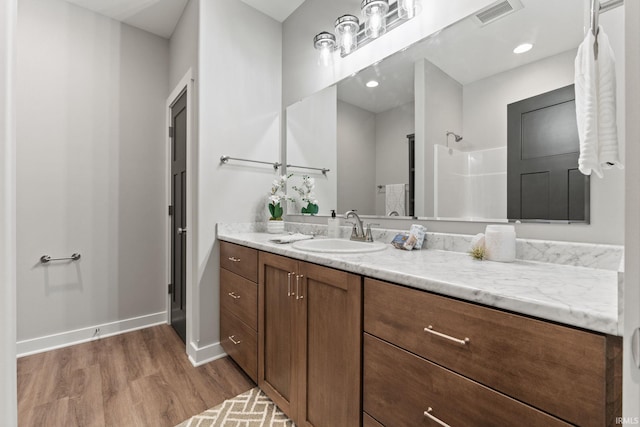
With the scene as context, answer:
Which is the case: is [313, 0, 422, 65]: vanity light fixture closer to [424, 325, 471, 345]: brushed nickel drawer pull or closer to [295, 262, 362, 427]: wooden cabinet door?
[295, 262, 362, 427]: wooden cabinet door

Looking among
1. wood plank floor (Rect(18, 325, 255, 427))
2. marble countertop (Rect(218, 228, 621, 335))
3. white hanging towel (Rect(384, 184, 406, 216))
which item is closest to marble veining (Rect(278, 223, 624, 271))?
marble countertop (Rect(218, 228, 621, 335))

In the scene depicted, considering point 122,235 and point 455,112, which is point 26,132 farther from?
point 455,112

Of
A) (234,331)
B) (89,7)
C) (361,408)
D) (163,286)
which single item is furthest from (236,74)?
(361,408)

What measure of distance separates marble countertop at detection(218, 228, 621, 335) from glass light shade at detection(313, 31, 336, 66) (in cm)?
154

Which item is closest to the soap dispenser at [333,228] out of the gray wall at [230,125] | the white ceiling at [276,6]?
the gray wall at [230,125]

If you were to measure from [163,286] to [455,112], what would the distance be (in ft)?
9.40

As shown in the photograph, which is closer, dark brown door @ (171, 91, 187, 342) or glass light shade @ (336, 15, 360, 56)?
glass light shade @ (336, 15, 360, 56)

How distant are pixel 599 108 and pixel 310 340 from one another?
124cm

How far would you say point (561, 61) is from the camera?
109 centimetres

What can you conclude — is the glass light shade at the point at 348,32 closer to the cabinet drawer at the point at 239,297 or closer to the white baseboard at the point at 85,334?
the cabinet drawer at the point at 239,297

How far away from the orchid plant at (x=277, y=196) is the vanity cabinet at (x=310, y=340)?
2.40 ft

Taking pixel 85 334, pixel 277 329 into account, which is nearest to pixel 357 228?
pixel 277 329

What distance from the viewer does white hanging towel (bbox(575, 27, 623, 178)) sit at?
30.1 inches

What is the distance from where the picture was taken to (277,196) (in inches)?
90.3
